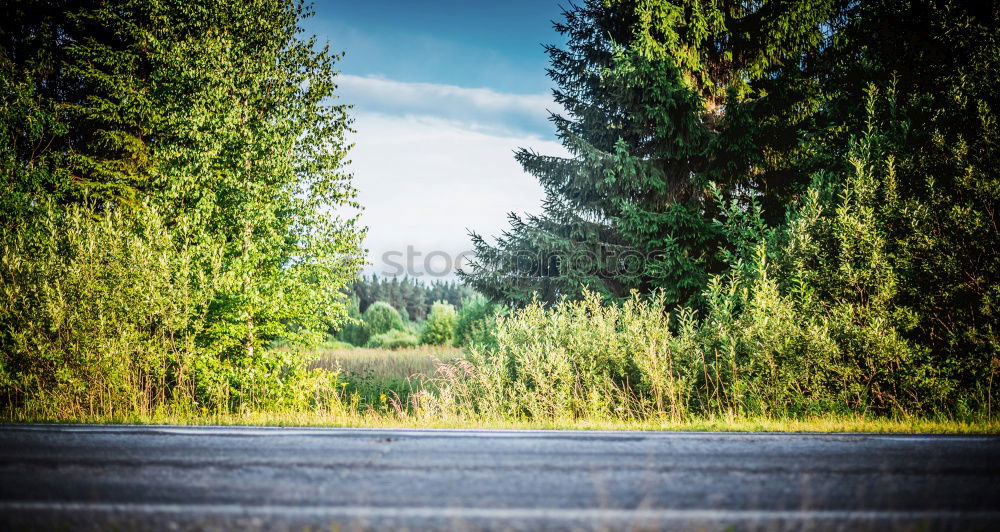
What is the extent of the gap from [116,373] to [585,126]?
493 inches

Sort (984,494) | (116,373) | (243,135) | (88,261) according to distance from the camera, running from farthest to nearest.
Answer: (243,135) < (88,261) < (116,373) < (984,494)

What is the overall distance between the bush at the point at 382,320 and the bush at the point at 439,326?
37.2 ft

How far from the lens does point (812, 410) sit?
25.7 feet

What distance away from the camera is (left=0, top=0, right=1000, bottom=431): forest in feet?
26.7

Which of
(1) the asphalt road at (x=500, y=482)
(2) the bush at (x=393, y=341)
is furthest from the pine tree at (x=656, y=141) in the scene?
(2) the bush at (x=393, y=341)

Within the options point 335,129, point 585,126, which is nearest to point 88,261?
point 335,129

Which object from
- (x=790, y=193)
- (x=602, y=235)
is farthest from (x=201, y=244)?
(x=790, y=193)

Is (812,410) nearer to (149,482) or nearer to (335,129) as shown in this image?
(149,482)

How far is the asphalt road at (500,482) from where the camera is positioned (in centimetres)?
310

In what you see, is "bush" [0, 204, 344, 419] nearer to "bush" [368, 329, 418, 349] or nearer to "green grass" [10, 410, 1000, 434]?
"green grass" [10, 410, 1000, 434]

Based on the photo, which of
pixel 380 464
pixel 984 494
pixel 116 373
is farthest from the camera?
pixel 116 373

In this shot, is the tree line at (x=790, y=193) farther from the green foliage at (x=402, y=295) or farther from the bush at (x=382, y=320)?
the green foliage at (x=402, y=295)

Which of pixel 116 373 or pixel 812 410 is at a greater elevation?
pixel 116 373

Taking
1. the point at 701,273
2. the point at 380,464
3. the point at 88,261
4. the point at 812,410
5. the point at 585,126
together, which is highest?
the point at 585,126
